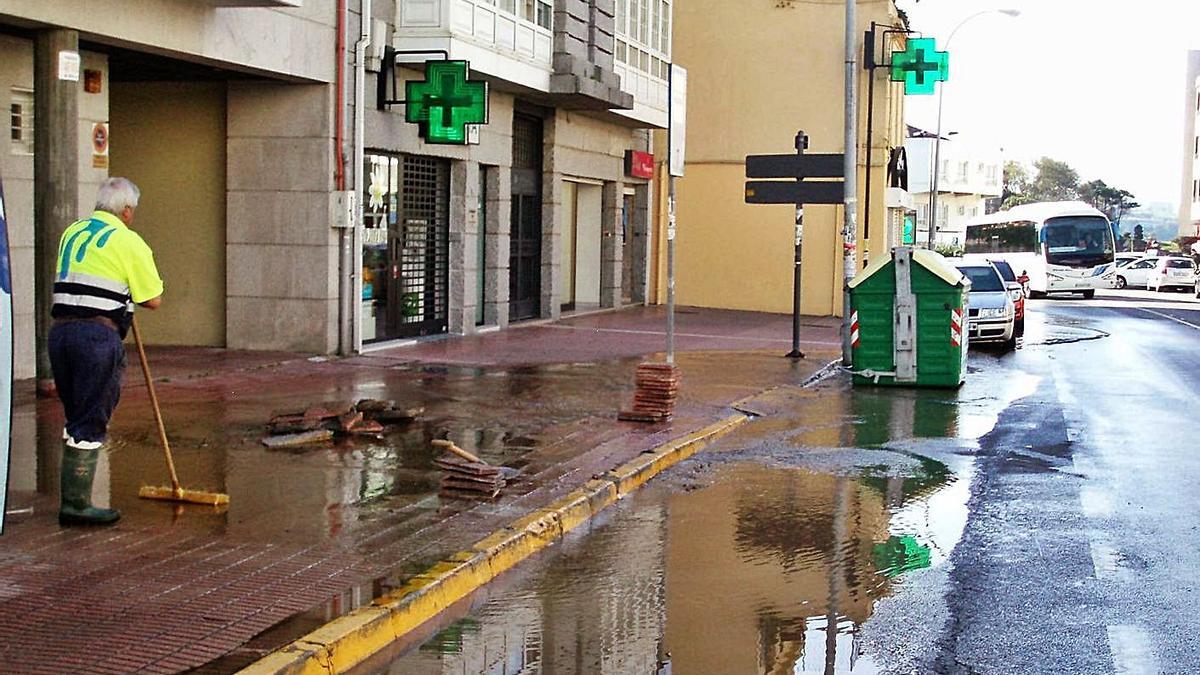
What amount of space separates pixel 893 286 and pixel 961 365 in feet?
4.17

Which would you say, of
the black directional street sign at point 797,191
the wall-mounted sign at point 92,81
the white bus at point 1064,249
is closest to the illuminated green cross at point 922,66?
the black directional street sign at point 797,191

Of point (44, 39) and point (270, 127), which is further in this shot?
point (270, 127)

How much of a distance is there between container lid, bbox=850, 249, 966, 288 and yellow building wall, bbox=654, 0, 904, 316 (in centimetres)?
1504

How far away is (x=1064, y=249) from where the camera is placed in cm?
5138

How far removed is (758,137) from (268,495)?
2596 cm

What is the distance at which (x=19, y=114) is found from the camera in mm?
14367

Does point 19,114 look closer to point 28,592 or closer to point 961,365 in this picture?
point 28,592

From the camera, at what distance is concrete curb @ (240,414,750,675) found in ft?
18.7

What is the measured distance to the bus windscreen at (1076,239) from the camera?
51125 mm

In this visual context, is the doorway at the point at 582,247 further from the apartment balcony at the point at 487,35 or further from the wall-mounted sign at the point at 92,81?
the wall-mounted sign at the point at 92,81

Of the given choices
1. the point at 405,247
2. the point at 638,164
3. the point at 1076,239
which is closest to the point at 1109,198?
the point at 1076,239

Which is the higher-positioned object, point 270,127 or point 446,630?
point 270,127

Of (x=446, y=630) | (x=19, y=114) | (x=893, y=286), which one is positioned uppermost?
(x=19, y=114)

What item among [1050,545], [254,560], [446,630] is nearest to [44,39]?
[254,560]
